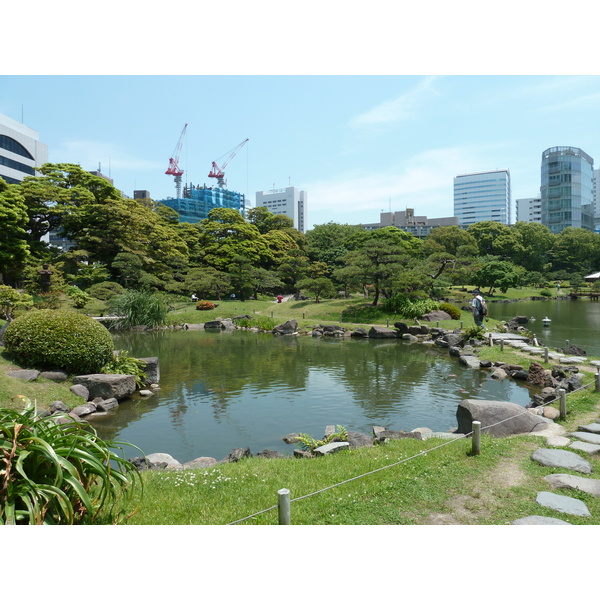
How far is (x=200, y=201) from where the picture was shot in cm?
12325

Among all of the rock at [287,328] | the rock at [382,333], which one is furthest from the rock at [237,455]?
the rock at [287,328]

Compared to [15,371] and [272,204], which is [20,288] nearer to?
[15,371]

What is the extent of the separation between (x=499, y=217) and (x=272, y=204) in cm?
7143

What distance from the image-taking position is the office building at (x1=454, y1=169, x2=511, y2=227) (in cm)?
12738

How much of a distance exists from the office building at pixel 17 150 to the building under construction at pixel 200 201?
59952 millimetres

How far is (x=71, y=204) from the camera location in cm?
3109

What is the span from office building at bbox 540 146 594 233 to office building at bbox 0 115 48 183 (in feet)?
300

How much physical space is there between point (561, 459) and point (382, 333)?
1562cm

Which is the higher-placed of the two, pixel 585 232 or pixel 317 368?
pixel 585 232

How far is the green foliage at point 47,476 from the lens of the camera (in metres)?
3.17

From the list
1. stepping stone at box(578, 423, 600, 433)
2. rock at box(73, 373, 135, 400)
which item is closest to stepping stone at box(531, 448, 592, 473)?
stepping stone at box(578, 423, 600, 433)

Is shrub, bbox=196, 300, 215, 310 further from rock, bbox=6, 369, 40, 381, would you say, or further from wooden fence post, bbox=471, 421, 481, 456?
wooden fence post, bbox=471, 421, 481, 456

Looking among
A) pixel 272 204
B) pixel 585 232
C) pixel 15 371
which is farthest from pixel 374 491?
pixel 272 204

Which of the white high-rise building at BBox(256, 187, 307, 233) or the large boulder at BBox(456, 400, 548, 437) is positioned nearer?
the large boulder at BBox(456, 400, 548, 437)
